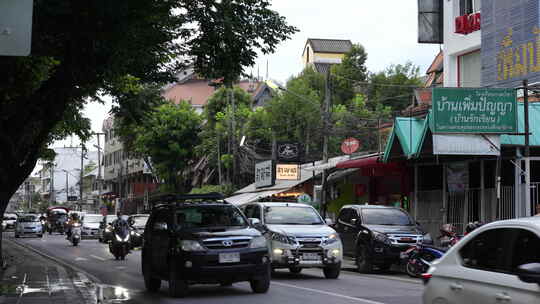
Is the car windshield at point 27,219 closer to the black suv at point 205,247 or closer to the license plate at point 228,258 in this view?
the black suv at point 205,247

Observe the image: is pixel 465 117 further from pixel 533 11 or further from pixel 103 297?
pixel 103 297

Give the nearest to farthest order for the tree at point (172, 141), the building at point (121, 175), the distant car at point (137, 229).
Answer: the distant car at point (137, 229)
the tree at point (172, 141)
the building at point (121, 175)

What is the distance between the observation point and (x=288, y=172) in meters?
45.7

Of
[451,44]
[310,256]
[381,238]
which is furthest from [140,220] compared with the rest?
[310,256]

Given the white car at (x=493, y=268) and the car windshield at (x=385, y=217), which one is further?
the car windshield at (x=385, y=217)

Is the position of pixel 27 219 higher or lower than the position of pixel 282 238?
lower

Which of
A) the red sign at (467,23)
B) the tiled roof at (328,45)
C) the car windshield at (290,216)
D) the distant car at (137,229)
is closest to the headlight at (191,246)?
the car windshield at (290,216)

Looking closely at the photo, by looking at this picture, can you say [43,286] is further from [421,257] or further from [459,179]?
[459,179]

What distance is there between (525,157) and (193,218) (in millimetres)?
11491

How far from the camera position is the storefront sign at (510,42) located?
2661cm

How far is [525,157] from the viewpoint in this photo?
22531mm

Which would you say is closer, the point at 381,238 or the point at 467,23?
the point at 381,238

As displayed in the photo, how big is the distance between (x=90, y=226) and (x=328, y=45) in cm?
5489

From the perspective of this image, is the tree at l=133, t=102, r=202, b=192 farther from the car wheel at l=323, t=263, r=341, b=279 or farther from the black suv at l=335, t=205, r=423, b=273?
the car wheel at l=323, t=263, r=341, b=279
